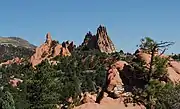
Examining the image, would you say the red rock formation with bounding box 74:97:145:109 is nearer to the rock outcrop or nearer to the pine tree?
the pine tree

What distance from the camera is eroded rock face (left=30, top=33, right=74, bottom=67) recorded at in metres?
149

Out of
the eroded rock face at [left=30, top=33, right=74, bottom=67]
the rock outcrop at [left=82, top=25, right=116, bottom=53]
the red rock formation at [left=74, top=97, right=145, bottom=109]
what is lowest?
the red rock formation at [left=74, top=97, right=145, bottom=109]

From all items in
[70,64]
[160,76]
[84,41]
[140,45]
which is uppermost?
[84,41]

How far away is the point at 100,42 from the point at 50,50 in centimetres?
4027

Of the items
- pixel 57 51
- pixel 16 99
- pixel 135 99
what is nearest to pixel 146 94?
pixel 135 99

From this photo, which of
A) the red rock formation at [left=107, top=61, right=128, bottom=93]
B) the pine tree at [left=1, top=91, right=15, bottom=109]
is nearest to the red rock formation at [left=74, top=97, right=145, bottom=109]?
the red rock formation at [left=107, top=61, right=128, bottom=93]

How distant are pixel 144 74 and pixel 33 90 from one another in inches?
890

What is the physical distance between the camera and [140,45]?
34562mm

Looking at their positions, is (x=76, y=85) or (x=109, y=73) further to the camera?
(x=76, y=85)

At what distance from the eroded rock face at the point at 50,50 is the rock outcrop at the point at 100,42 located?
2949 centimetres

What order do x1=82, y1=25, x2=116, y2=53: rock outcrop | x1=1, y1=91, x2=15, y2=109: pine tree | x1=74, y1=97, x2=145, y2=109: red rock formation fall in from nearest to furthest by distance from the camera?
x1=74, y1=97, x2=145, y2=109: red rock formation < x1=1, y1=91, x2=15, y2=109: pine tree < x1=82, y1=25, x2=116, y2=53: rock outcrop

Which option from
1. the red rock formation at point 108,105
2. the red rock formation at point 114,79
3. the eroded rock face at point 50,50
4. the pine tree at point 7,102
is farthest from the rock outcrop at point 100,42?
the red rock formation at point 108,105

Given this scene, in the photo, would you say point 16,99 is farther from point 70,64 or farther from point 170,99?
point 70,64

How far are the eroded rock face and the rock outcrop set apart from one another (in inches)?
1161
